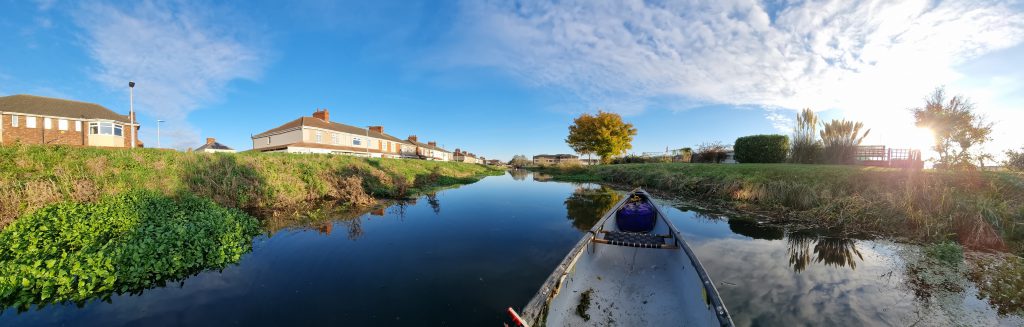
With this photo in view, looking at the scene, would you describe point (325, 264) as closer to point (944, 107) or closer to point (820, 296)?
point (820, 296)

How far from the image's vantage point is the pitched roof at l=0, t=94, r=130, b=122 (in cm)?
2399

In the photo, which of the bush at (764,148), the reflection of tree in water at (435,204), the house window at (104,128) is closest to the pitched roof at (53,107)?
the house window at (104,128)

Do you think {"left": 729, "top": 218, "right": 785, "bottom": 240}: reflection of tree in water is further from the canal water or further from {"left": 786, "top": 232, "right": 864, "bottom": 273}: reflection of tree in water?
{"left": 786, "top": 232, "right": 864, "bottom": 273}: reflection of tree in water

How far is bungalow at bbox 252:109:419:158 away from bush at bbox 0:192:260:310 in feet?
96.5

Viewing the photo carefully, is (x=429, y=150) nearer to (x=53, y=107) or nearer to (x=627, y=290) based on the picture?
(x=53, y=107)

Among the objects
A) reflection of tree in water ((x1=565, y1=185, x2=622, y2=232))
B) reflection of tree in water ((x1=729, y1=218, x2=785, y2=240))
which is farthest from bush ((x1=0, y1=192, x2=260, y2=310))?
reflection of tree in water ((x1=729, y1=218, x2=785, y2=240))

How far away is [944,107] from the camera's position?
19.5 metres

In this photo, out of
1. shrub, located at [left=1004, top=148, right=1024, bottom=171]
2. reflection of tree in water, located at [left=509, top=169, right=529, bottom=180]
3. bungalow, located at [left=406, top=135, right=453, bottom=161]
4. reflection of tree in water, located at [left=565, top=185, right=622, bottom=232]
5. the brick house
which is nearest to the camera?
reflection of tree in water, located at [left=565, top=185, right=622, bottom=232]

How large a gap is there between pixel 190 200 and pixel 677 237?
12.7 metres

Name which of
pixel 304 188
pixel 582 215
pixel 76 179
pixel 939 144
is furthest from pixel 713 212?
pixel 939 144

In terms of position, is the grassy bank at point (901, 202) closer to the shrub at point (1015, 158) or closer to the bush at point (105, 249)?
the shrub at point (1015, 158)

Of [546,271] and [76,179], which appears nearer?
[546,271]

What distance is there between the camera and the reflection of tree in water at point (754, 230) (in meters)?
8.15

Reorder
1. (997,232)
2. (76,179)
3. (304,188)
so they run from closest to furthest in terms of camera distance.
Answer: (997,232), (76,179), (304,188)
